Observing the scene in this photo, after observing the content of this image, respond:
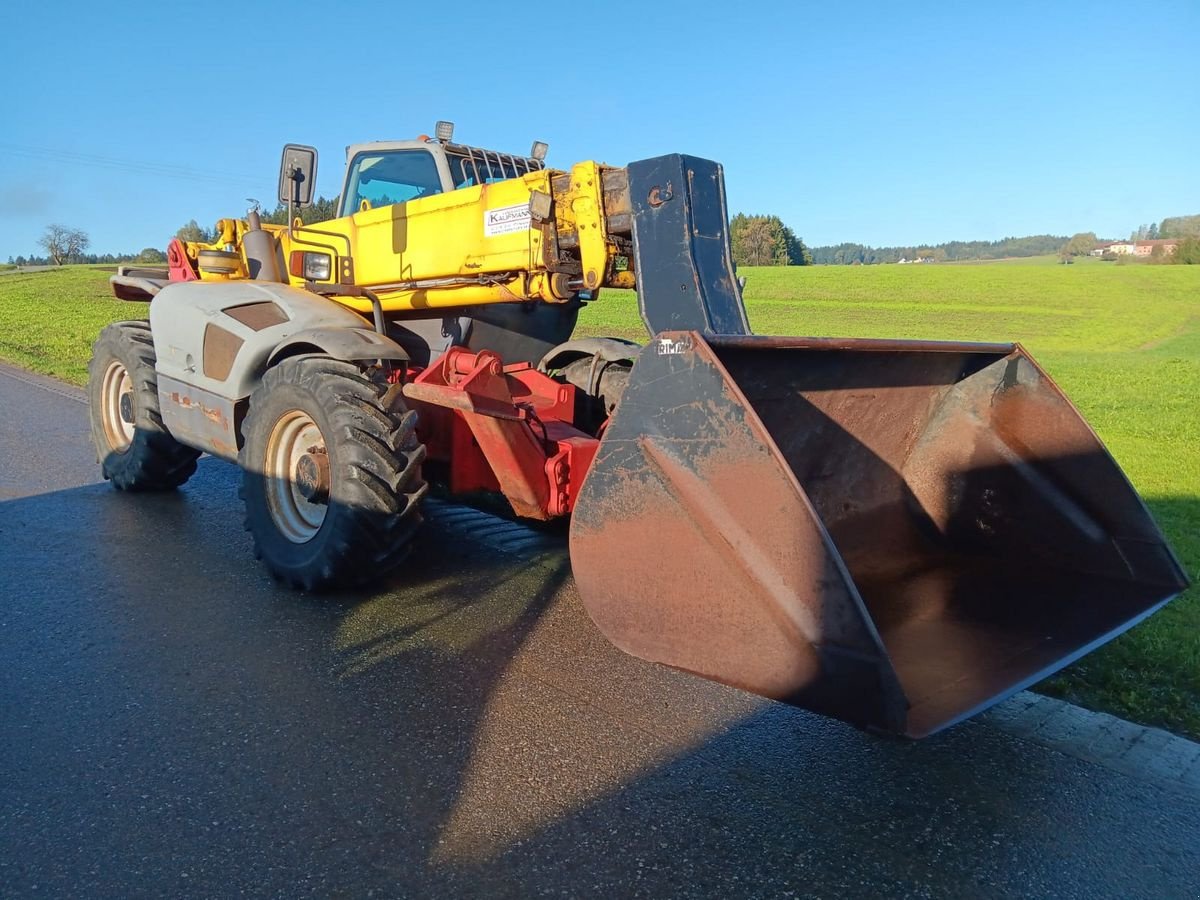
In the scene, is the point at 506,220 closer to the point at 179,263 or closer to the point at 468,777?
the point at 468,777

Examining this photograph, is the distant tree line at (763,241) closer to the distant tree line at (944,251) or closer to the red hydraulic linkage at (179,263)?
the distant tree line at (944,251)

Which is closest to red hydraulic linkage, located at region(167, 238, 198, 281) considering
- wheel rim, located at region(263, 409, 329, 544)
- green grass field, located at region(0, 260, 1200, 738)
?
wheel rim, located at region(263, 409, 329, 544)

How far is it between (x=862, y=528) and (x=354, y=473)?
7.84 ft

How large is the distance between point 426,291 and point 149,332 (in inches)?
124

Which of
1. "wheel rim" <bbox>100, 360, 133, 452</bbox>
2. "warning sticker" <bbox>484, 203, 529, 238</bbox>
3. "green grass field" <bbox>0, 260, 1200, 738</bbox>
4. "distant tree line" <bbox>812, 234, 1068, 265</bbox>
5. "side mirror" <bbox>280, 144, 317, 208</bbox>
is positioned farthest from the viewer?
"distant tree line" <bbox>812, 234, 1068, 265</bbox>

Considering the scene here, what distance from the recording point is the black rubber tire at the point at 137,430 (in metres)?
6.78

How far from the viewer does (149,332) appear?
737cm

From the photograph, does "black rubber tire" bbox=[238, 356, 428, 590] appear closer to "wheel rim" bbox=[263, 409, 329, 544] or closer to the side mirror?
"wheel rim" bbox=[263, 409, 329, 544]

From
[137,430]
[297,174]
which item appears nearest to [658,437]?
[297,174]

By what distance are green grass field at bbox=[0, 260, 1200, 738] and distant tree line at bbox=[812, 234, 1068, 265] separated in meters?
41.1

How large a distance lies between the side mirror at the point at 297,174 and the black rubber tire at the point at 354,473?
1.17m

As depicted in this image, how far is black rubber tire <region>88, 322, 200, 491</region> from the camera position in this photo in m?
6.78

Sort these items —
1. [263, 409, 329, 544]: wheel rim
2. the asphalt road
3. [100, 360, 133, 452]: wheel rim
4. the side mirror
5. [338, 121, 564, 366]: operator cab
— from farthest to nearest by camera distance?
1. [100, 360, 133, 452]: wheel rim
2. [338, 121, 564, 366]: operator cab
3. the side mirror
4. [263, 409, 329, 544]: wheel rim
5. the asphalt road

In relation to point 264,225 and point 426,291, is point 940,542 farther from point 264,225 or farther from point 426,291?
point 264,225
